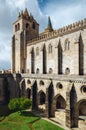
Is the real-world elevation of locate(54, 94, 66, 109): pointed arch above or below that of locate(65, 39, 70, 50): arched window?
below

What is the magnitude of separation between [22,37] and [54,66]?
669 inches

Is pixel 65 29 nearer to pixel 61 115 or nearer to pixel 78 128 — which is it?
pixel 61 115

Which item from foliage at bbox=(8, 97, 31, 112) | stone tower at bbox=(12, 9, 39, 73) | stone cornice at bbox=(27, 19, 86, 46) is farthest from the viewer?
stone tower at bbox=(12, 9, 39, 73)

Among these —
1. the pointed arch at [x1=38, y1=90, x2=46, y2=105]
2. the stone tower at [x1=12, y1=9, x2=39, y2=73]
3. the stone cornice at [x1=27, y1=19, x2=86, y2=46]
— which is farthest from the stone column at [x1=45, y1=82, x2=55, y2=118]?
the stone tower at [x1=12, y1=9, x2=39, y2=73]

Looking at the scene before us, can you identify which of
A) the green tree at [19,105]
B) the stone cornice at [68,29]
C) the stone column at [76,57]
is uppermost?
the stone cornice at [68,29]

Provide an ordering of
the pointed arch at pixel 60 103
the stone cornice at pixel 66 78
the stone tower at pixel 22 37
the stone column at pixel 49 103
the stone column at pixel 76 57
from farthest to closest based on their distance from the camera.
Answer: the stone tower at pixel 22 37
the stone column at pixel 76 57
the pointed arch at pixel 60 103
the stone column at pixel 49 103
the stone cornice at pixel 66 78

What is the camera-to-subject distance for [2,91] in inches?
1796

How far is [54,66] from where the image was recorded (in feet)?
148

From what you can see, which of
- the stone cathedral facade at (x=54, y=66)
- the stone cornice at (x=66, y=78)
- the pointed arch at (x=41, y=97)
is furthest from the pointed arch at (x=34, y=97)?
the stone cornice at (x=66, y=78)

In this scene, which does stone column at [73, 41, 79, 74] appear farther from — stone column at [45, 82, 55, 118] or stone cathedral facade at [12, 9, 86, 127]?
stone column at [45, 82, 55, 118]

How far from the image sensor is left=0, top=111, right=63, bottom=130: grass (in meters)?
29.7

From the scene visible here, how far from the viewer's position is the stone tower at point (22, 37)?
5509 cm

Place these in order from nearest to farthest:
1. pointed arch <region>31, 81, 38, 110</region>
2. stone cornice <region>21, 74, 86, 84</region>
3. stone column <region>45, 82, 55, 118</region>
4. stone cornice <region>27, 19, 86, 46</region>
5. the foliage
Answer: stone cornice <region>21, 74, 86, 84</region>, stone column <region>45, 82, 55, 118</region>, the foliage, stone cornice <region>27, 19, 86, 46</region>, pointed arch <region>31, 81, 38, 110</region>

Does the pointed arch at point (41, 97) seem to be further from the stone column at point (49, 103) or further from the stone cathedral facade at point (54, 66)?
the stone column at point (49, 103)
